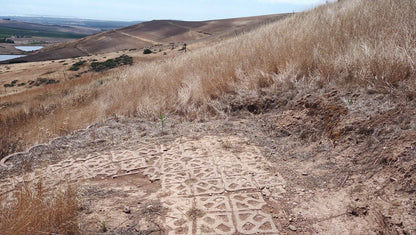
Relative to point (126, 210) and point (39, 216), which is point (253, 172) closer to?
point (126, 210)

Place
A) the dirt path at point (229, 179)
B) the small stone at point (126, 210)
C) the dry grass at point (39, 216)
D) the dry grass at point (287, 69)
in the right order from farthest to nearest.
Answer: the dry grass at point (287, 69)
the small stone at point (126, 210)
the dirt path at point (229, 179)
the dry grass at point (39, 216)

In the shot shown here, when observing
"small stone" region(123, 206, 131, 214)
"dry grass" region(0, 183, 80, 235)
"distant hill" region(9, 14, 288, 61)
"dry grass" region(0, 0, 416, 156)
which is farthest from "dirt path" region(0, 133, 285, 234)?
"distant hill" region(9, 14, 288, 61)

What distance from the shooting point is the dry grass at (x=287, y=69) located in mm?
3793

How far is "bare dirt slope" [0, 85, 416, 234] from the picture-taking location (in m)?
2.25

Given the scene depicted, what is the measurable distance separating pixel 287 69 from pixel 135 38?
2053 inches

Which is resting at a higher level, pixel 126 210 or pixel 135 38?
pixel 126 210

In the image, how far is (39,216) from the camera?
6.68 feet

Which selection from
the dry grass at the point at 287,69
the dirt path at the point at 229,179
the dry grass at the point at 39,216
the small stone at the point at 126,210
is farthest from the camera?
the dry grass at the point at 287,69

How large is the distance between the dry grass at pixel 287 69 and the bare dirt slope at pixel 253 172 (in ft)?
1.48

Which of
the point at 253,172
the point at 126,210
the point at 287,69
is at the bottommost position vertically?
the point at 126,210

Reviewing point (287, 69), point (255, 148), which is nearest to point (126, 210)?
point (255, 148)

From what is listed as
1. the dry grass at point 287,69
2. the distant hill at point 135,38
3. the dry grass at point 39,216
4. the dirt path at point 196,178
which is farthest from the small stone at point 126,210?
the distant hill at point 135,38

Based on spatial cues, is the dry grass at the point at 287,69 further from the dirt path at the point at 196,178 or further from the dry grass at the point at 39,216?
the dry grass at the point at 39,216

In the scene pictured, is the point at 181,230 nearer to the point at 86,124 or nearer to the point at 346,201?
the point at 346,201
